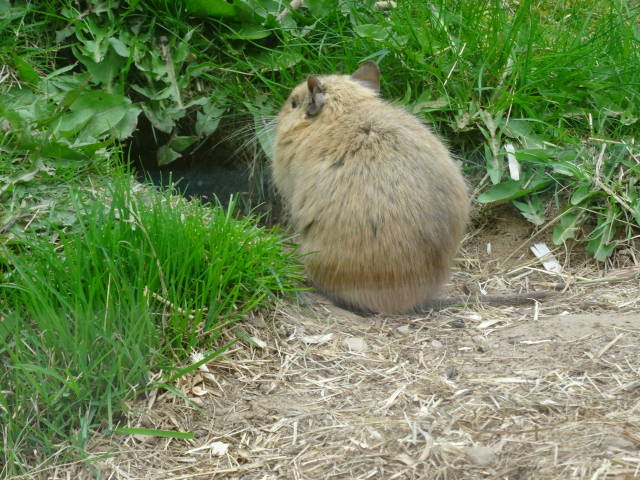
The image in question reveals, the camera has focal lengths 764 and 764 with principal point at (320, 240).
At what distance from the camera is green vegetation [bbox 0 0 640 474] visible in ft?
11.9

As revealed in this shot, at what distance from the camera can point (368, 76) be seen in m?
4.94

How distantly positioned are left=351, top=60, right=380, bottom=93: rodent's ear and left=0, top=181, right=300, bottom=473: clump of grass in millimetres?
1558

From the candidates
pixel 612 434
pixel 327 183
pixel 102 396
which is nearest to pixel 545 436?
pixel 612 434

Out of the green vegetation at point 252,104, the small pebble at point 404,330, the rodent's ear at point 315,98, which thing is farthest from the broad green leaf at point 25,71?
the small pebble at point 404,330

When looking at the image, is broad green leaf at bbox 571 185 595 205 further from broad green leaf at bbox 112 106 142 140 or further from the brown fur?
broad green leaf at bbox 112 106 142 140

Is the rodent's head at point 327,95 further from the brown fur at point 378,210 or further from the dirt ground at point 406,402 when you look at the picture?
the dirt ground at point 406,402

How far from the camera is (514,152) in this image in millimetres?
4863

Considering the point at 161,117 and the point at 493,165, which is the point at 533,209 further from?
the point at 161,117

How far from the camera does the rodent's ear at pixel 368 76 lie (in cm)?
492

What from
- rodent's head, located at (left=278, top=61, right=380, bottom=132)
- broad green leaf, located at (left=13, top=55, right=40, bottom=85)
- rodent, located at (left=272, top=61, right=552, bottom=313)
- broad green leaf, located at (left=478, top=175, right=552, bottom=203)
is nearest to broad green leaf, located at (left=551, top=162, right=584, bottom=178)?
broad green leaf, located at (left=478, top=175, right=552, bottom=203)

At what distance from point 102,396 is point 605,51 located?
157 inches

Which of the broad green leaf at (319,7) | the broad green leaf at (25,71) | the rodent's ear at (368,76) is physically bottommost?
the broad green leaf at (25,71)

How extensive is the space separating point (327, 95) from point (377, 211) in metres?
1.04

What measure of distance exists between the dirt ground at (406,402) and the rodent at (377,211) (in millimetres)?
166
